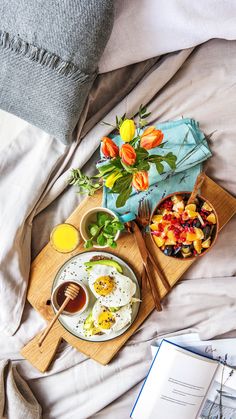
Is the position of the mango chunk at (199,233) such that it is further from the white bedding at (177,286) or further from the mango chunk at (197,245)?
the white bedding at (177,286)

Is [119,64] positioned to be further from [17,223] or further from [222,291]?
[222,291]

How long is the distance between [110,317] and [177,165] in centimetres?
41

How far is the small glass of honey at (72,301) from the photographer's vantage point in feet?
4.04

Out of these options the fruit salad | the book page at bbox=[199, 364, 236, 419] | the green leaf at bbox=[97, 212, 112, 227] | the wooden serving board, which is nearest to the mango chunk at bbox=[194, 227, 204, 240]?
the fruit salad

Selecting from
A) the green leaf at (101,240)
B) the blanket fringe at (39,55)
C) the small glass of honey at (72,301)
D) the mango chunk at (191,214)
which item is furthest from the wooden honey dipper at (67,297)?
the blanket fringe at (39,55)

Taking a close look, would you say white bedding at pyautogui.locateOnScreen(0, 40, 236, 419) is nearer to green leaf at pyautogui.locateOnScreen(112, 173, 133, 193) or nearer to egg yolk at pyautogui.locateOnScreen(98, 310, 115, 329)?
A: egg yolk at pyautogui.locateOnScreen(98, 310, 115, 329)

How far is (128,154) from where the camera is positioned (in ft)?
3.16

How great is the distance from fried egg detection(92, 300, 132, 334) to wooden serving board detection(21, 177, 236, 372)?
0.15ft

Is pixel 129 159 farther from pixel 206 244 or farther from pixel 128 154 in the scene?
pixel 206 244

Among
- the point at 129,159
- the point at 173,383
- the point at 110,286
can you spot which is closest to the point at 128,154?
the point at 129,159

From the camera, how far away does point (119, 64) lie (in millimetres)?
1237

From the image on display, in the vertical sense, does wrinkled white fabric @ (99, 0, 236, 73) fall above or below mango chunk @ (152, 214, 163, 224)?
above

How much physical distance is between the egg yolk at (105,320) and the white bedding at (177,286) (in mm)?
104

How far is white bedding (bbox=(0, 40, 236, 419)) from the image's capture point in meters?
1.28
